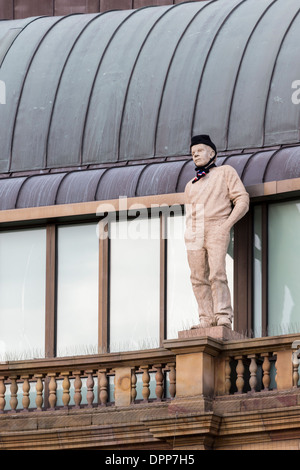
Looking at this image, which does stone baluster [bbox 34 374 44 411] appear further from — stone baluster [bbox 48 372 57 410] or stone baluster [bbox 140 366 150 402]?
stone baluster [bbox 140 366 150 402]

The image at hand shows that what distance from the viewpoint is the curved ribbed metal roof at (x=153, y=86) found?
139 ft

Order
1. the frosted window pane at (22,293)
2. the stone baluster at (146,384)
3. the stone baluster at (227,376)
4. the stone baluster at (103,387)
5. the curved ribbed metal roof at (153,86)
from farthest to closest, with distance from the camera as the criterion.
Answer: the curved ribbed metal roof at (153,86) → the frosted window pane at (22,293) → the stone baluster at (103,387) → the stone baluster at (146,384) → the stone baluster at (227,376)

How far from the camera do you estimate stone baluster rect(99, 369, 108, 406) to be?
38125 millimetres

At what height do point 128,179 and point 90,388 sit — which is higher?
point 128,179

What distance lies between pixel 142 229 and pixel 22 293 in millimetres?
3092

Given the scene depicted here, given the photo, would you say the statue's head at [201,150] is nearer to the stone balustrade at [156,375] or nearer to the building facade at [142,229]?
the building facade at [142,229]

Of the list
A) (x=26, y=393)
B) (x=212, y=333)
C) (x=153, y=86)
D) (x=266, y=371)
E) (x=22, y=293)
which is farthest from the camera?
(x=153, y=86)

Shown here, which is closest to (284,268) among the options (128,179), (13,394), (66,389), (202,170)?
(202,170)

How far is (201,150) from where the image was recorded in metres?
38.9

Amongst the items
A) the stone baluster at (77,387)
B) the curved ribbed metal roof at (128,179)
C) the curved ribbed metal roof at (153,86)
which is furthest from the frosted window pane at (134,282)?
the stone baluster at (77,387)

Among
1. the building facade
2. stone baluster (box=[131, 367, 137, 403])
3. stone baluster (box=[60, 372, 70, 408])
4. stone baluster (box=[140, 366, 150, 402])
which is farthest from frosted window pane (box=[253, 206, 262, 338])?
stone baluster (box=[60, 372, 70, 408])

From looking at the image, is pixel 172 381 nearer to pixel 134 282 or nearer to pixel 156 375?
pixel 156 375

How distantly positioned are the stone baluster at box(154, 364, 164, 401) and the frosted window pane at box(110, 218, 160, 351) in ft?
7.94

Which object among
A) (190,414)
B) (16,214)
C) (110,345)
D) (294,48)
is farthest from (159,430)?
(294,48)
